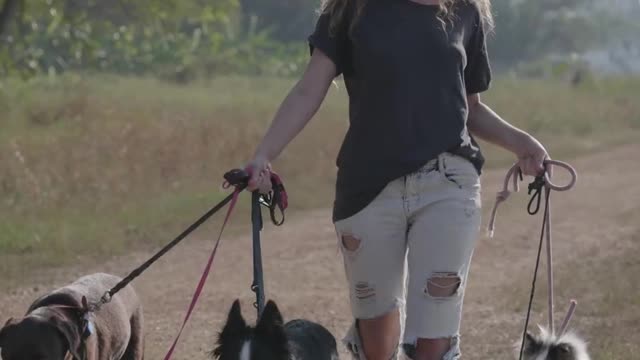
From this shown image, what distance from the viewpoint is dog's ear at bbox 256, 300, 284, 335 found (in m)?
4.55

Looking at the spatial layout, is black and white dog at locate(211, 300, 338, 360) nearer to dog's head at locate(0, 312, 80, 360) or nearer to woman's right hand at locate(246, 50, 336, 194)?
woman's right hand at locate(246, 50, 336, 194)

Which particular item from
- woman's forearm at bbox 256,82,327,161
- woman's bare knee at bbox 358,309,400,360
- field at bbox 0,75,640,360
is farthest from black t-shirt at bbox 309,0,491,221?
field at bbox 0,75,640,360

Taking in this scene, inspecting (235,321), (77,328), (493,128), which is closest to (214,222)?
(77,328)

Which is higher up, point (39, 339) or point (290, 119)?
point (290, 119)

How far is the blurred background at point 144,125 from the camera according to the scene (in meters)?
13.9

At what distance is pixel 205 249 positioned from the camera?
510 inches

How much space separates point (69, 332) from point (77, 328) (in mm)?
99

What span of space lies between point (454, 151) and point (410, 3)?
22.0 inches

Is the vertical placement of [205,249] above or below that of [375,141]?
below

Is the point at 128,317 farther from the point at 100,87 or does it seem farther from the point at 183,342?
the point at 100,87

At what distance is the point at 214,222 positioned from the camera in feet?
47.5

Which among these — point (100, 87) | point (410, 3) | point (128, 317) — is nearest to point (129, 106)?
point (100, 87)

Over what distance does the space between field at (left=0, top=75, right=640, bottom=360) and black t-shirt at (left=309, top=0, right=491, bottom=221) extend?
11.9 ft

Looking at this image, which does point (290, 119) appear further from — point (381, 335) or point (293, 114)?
point (381, 335)
